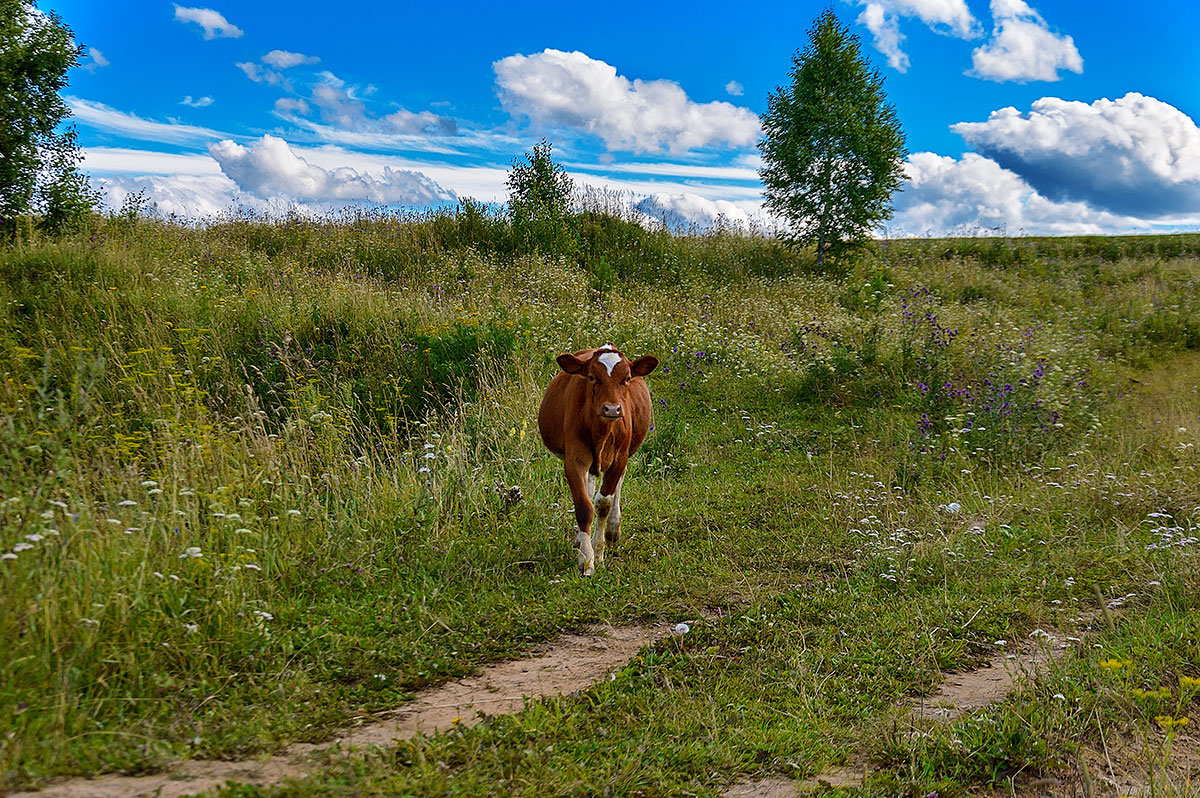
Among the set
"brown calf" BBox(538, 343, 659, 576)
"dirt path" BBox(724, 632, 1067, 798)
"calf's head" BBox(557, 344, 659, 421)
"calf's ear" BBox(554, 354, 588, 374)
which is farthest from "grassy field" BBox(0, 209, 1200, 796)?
"calf's ear" BBox(554, 354, 588, 374)

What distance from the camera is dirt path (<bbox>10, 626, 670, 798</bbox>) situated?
3.07m

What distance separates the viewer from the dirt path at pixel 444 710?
307cm

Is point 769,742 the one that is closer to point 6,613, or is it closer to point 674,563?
point 674,563

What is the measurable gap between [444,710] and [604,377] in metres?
2.70

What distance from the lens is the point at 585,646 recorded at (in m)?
5.05

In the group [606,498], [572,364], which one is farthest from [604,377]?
[606,498]

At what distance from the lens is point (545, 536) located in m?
6.74

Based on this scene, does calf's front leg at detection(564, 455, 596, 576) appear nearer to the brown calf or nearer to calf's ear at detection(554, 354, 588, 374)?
the brown calf

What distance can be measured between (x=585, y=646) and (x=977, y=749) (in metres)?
2.43

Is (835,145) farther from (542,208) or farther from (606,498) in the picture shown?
(606,498)

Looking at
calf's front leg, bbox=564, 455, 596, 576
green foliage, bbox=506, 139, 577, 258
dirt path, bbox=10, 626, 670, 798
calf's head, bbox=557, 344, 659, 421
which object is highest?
green foliage, bbox=506, 139, 577, 258

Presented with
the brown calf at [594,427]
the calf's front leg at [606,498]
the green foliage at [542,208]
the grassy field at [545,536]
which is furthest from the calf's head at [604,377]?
the green foliage at [542,208]

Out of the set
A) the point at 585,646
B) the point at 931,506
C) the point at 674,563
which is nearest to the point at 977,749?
the point at 585,646

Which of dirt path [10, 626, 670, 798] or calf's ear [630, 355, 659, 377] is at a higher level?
calf's ear [630, 355, 659, 377]
